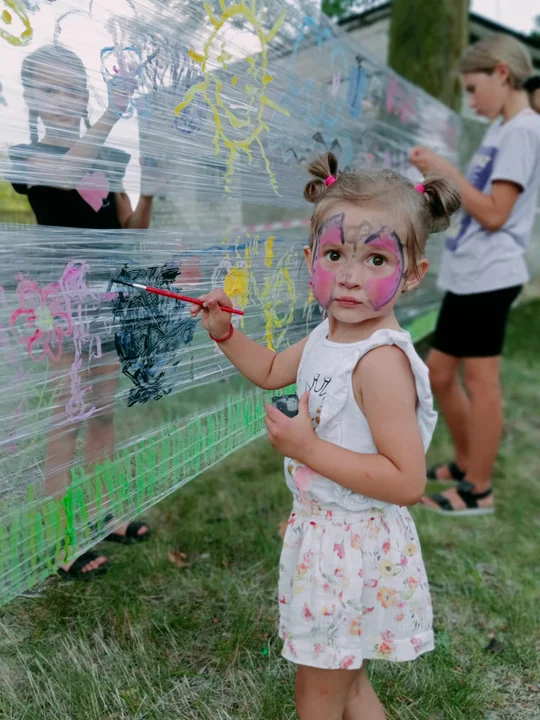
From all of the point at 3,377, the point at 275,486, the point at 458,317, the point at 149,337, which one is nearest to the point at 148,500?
the point at 149,337

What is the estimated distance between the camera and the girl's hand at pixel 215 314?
1.49 metres

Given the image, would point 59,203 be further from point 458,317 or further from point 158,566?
point 458,317

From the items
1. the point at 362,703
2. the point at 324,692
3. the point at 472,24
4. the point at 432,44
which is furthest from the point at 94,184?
the point at 472,24

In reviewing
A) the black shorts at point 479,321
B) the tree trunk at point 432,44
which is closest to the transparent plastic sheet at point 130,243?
the black shorts at point 479,321

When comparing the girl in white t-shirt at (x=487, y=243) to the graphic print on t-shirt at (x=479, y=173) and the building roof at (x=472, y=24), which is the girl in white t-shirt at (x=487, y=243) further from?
the building roof at (x=472, y=24)

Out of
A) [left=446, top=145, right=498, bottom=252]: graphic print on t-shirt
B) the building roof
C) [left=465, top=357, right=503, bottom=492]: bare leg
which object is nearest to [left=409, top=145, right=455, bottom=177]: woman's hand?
[left=446, top=145, right=498, bottom=252]: graphic print on t-shirt

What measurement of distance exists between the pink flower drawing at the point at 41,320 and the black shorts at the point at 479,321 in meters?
2.05

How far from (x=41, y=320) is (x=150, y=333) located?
0.98 ft

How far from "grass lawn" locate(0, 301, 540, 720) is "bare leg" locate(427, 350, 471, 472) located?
54 cm

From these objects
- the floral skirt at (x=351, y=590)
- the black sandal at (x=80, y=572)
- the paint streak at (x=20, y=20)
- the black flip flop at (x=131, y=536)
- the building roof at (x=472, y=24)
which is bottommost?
the black flip flop at (x=131, y=536)

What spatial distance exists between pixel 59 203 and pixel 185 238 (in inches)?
12.0

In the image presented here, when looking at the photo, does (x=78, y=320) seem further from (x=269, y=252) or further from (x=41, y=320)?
(x=269, y=252)

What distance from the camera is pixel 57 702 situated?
5.37 ft

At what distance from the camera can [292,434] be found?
1263 mm
